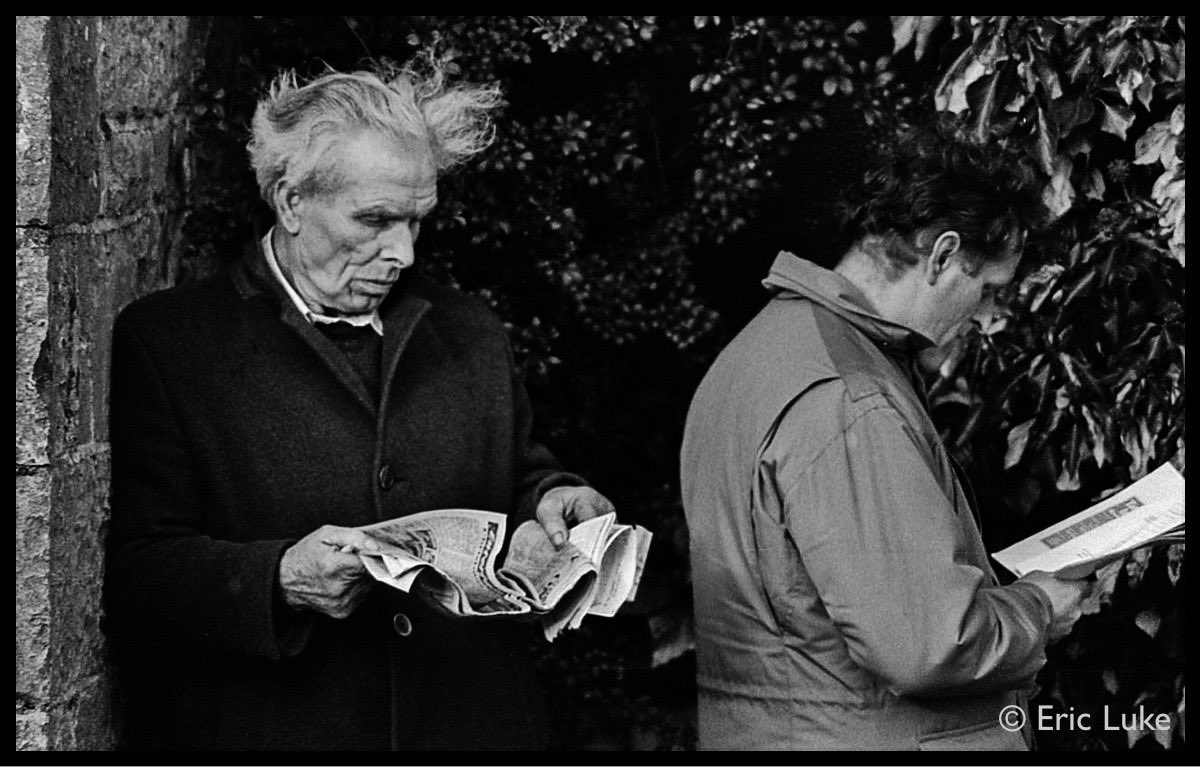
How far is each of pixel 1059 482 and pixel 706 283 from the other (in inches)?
36.5

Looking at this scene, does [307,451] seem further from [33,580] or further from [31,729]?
[31,729]

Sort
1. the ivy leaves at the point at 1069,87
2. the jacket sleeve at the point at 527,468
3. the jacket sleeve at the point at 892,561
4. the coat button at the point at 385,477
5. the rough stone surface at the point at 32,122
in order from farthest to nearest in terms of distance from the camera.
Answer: the ivy leaves at the point at 1069,87, the jacket sleeve at the point at 527,468, the coat button at the point at 385,477, the rough stone surface at the point at 32,122, the jacket sleeve at the point at 892,561

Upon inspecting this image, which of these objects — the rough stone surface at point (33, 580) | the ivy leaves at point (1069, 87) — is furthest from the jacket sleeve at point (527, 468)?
the ivy leaves at point (1069, 87)

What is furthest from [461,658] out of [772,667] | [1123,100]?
[1123,100]

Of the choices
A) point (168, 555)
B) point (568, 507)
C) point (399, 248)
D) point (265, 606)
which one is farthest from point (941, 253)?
point (168, 555)

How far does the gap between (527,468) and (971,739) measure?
94 cm

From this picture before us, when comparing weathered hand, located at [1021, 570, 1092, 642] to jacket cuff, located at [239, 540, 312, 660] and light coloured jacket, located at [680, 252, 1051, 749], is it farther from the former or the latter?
jacket cuff, located at [239, 540, 312, 660]

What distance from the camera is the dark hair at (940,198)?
9.61 feet

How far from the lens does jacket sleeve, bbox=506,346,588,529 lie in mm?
3135

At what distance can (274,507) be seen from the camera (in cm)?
294

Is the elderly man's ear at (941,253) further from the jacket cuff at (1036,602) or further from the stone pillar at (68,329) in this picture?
the stone pillar at (68,329)

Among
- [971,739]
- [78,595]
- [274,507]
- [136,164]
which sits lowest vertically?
[971,739]

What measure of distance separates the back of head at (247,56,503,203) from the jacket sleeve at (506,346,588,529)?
1.43 ft

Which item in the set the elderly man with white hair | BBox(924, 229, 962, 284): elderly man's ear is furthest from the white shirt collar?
BBox(924, 229, 962, 284): elderly man's ear
